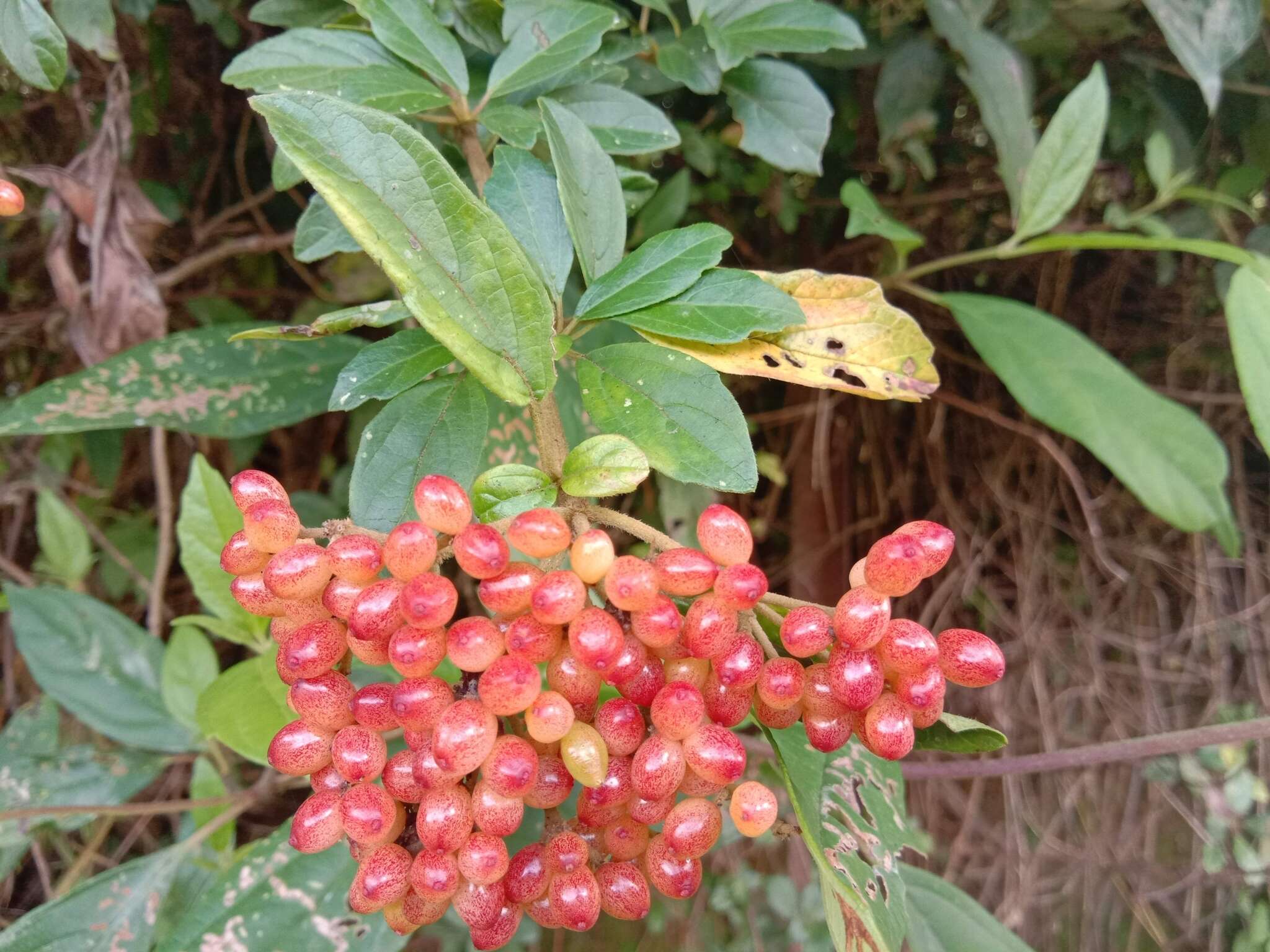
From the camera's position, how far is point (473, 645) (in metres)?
0.40

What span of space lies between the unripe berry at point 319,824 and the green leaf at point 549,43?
537 millimetres

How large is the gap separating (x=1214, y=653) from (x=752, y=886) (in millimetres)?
1064

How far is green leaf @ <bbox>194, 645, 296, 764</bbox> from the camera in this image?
0.72 metres

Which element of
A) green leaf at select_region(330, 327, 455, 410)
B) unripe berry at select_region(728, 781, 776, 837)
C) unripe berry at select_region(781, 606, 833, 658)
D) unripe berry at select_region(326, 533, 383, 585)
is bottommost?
unripe berry at select_region(728, 781, 776, 837)

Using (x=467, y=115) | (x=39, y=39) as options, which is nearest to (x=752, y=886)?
(x=467, y=115)

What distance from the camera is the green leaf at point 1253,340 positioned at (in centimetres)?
63

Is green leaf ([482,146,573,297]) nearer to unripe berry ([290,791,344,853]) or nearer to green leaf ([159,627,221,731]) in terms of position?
unripe berry ([290,791,344,853])

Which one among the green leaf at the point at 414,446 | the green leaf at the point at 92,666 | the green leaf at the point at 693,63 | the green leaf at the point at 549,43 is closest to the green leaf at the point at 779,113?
the green leaf at the point at 693,63

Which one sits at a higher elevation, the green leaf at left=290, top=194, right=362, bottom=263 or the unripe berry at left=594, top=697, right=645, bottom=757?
the green leaf at left=290, top=194, right=362, bottom=263

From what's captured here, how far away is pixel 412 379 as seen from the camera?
514 millimetres

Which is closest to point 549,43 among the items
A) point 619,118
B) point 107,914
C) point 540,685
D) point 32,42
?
point 619,118

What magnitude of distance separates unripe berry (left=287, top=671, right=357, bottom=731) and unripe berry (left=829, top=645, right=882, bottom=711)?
28 cm

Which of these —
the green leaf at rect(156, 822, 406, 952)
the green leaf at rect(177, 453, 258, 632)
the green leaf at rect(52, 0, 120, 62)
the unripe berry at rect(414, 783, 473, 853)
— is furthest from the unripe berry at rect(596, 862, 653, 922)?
the green leaf at rect(52, 0, 120, 62)

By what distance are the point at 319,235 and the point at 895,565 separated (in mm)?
532
